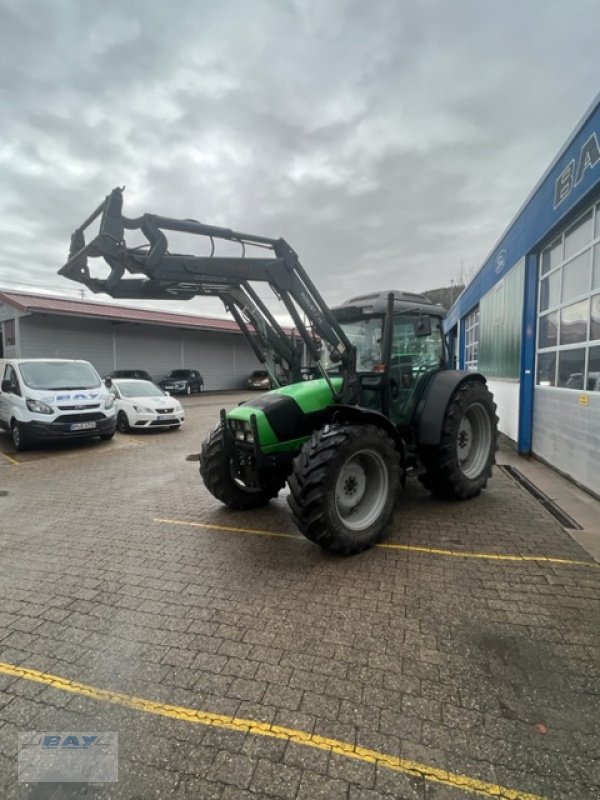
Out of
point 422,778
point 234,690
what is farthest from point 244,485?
point 422,778

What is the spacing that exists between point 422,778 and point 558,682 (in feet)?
3.32

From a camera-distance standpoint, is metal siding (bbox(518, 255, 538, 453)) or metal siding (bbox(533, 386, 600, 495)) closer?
metal siding (bbox(533, 386, 600, 495))

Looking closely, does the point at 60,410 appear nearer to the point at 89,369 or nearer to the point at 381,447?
the point at 89,369

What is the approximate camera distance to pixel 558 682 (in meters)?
2.21

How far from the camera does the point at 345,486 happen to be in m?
3.92

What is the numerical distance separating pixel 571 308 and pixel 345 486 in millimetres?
4529

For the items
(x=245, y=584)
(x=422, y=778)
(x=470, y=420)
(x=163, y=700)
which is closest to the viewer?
(x=422, y=778)

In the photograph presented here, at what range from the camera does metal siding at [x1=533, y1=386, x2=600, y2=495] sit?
16.7 ft

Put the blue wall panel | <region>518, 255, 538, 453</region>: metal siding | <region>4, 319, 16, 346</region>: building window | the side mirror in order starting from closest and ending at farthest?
1. the side mirror
2. the blue wall panel
3. <region>518, 255, 538, 453</region>: metal siding
4. <region>4, 319, 16, 346</region>: building window

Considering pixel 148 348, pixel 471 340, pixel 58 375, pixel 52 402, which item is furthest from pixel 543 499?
pixel 148 348

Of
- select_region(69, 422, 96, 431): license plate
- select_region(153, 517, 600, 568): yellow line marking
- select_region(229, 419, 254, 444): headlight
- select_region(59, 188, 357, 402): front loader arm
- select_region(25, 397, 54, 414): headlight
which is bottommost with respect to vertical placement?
select_region(153, 517, 600, 568): yellow line marking

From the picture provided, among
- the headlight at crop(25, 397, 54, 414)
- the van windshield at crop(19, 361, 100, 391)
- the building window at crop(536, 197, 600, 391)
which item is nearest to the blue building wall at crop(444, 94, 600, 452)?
the building window at crop(536, 197, 600, 391)

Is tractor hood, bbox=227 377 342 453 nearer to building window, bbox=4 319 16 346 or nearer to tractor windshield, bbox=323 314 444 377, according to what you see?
tractor windshield, bbox=323 314 444 377

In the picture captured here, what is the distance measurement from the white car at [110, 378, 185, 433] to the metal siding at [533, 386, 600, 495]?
8.77 metres
